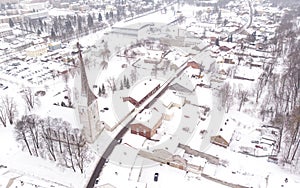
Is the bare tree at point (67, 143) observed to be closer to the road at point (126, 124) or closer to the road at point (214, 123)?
the road at point (126, 124)

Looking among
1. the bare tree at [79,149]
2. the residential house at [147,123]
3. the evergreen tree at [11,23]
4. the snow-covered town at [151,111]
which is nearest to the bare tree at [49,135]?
the snow-covered town at [151,111]

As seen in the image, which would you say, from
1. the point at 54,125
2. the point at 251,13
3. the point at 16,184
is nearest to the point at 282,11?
the point at 251,13

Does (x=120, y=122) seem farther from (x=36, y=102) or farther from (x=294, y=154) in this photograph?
(x=294, y=154)

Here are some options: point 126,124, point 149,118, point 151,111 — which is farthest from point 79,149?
point 151,111

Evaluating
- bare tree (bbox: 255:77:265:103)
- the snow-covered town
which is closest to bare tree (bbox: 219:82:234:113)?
the snow-covered town

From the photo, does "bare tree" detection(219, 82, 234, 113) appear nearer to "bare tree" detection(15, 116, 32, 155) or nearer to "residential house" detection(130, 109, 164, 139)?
"residential house" detection(130, 109, 164, 139)

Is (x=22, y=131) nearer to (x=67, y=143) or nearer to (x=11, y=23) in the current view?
Result: (x=67, y=143)
